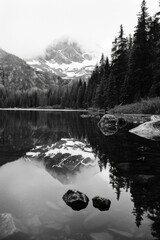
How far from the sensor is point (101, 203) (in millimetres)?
4637

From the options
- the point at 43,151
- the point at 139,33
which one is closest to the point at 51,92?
the point at 139,33

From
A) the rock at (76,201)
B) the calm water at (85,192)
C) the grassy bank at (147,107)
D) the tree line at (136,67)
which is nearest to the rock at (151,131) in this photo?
the calm water at (85,192)

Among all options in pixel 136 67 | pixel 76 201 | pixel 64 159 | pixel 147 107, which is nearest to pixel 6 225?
pixel 76 201

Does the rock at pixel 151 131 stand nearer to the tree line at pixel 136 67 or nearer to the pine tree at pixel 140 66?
the tree line at pixel 136 67

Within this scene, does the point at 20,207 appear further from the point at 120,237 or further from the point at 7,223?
the point at 120,237

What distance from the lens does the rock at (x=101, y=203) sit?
4.57 meters

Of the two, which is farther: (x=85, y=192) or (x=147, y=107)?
(x=147, y=107)

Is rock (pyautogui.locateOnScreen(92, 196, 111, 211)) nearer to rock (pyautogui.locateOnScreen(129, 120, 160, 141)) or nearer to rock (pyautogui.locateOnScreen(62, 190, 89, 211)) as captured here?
rock (pyautogui.locateOnScreen(62, 190, 89, 211))

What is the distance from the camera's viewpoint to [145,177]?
246 inches

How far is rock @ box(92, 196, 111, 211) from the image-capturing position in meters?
4.57

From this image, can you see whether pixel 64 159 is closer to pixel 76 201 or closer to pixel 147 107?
pixel 76 201

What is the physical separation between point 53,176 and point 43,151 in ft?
12.6

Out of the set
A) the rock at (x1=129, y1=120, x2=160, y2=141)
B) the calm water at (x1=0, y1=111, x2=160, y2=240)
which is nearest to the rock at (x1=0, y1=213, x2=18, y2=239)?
the calm water at (x1=0, y1=111, x2=160, y2=240)

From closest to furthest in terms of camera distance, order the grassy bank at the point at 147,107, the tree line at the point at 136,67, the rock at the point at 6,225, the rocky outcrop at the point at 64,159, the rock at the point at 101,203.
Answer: the rock at the point at 6,225 → the rock at the point at 101,203 → the rocky outcrop at the point at 64,159 → the grassy bank at the point at 147,107 → the tree line at the point at 136,67
